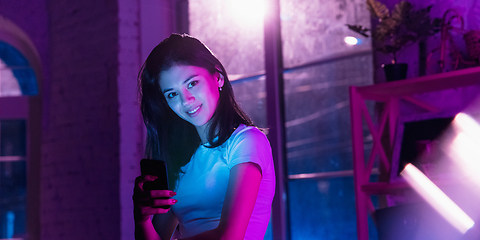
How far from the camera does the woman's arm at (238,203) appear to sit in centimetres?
104

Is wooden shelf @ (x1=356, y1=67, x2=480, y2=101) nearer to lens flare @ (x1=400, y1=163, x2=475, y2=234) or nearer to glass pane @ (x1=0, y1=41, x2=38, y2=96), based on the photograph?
lens flare @ (x1=400, y1=163, x2=475, y2=234)

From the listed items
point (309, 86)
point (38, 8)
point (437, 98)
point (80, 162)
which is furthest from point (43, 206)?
point (437, 98)

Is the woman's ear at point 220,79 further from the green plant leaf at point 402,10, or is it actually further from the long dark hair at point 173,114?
the green plant leaf at point 402,10

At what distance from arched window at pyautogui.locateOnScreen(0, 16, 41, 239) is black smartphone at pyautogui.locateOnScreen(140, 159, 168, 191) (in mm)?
3142

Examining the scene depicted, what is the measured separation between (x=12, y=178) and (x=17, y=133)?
0.42 metres

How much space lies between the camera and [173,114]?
147 cm

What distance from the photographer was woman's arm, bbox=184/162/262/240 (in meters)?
1.04

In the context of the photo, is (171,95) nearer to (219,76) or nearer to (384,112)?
(219,76)

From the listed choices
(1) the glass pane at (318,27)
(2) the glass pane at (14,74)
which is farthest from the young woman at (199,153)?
(2) the glass pane at (14,74)

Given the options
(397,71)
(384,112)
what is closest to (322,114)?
(384,112)

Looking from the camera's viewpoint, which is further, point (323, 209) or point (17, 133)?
point (17, 133)

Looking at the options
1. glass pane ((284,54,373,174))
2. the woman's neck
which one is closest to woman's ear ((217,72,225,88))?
the woman's neck

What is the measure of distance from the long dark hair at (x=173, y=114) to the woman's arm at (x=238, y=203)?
6.7 inches

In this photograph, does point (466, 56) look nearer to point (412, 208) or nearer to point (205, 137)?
point (412, 208)
